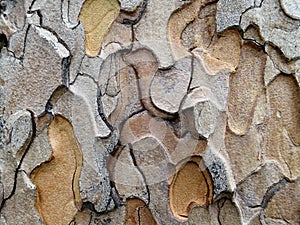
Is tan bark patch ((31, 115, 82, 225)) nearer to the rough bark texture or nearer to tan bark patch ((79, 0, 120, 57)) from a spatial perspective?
the rough bark texture

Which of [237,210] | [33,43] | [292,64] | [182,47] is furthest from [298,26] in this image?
[33,43]

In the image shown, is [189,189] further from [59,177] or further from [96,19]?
[96,19]

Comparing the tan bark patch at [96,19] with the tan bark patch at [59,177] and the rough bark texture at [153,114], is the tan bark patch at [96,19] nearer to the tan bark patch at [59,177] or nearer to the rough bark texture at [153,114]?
the rough bark texture at [153,114]

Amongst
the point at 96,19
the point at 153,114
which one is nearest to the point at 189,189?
the point at 153,114

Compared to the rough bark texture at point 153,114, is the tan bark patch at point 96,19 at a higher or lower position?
higher

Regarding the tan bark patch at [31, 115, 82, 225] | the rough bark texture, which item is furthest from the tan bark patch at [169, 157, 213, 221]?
the tan bark patch at [31, 115, 82, 225]

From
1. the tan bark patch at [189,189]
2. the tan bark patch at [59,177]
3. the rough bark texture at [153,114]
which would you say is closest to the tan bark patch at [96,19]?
the rough bark texture at [153,114]

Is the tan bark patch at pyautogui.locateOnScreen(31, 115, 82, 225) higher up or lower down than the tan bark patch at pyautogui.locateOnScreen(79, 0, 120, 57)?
lower down

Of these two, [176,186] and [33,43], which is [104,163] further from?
[33,43]
